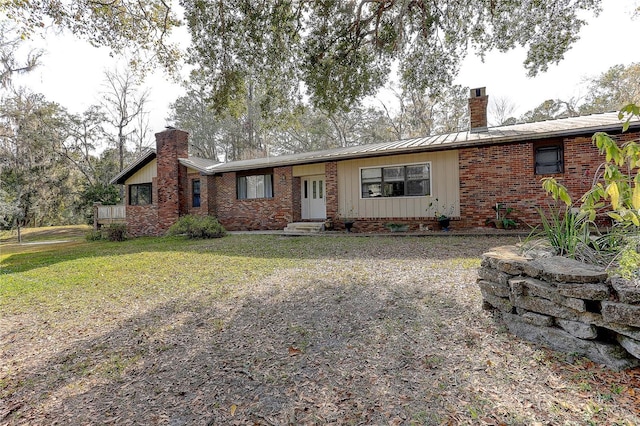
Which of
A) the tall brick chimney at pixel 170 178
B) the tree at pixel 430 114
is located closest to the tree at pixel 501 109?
the tree at pixel 430 114

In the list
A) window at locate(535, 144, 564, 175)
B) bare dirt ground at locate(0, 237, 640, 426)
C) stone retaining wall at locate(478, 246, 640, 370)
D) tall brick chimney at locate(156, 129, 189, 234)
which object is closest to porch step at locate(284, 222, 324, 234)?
tall brick chimney at locate(156, 129, 189, 234)

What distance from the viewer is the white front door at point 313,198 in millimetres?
12781

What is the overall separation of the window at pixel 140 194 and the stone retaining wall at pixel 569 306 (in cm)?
1691

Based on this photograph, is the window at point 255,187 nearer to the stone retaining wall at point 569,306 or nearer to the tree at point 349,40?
the tree at point 349,40

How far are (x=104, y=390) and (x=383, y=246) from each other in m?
6.35

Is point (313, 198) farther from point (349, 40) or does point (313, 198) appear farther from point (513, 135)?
point (513, 135)

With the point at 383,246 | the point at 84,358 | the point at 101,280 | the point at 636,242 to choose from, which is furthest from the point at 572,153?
the point at 101,280

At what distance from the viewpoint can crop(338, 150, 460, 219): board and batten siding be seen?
960 centimetres

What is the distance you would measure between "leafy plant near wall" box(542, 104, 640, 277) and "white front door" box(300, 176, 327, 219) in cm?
971

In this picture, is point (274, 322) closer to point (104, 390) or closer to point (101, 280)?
point (104, 390)

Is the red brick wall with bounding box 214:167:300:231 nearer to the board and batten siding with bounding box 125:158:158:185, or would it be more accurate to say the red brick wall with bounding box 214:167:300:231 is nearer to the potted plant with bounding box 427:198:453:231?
the board and batten siding with bounding box 125:158:158:185

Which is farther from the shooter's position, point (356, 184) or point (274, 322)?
point (356, 184)

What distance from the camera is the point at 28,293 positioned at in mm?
5121

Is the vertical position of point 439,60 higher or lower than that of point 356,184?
higher
